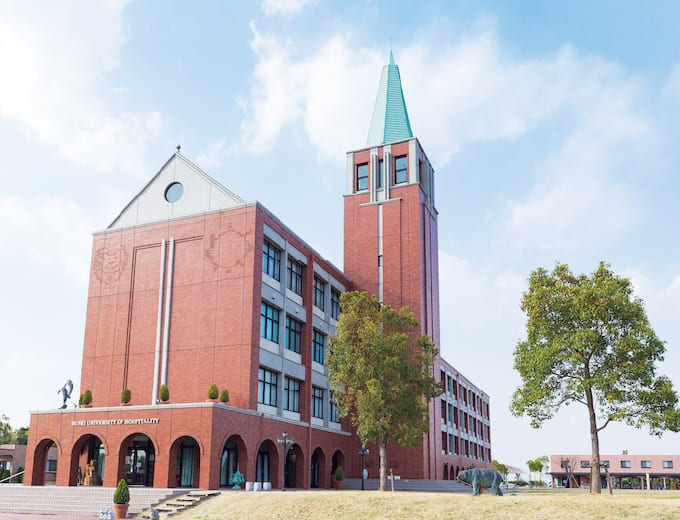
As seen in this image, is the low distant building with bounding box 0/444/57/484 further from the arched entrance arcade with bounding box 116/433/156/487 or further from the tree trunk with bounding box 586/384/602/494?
the tree trunk with bounding box 586/384/602/494

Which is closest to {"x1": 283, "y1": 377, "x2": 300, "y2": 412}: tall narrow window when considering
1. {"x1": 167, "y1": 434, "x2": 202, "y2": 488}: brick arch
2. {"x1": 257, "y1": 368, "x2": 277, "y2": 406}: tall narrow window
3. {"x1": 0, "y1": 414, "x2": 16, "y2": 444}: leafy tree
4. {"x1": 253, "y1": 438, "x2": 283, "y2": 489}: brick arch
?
{"x1": 257, "y1": 368, "x2": 277, "y2": 406}: tall narrow window

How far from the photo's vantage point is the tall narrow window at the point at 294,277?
4781 centimetres

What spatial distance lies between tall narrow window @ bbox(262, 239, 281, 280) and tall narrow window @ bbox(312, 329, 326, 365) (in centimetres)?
728

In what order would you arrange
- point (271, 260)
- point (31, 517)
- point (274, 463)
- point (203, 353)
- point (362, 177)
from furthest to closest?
point (362, 177) < point (271, 260) < point (274, 463) < point (203, 353) < point (31, 517)

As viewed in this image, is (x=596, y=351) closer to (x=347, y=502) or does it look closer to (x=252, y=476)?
(x=347, y=502)

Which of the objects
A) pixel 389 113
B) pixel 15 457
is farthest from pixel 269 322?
pixel 15 457

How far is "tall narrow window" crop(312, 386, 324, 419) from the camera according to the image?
49344 mm

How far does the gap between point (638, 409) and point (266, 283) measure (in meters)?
22.4

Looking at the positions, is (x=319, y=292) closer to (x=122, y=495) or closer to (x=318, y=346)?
(x=318, y=346)

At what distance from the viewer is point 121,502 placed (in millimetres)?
29781

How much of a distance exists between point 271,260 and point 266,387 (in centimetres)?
822

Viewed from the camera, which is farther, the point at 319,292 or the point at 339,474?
the point at 319,292

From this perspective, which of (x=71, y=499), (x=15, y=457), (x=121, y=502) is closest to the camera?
(x=121, y=502)

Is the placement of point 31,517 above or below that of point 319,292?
below
